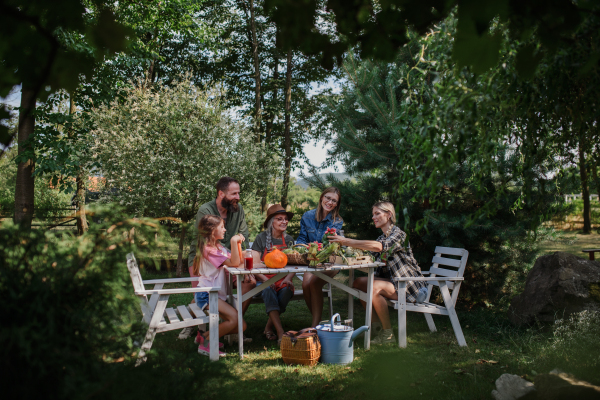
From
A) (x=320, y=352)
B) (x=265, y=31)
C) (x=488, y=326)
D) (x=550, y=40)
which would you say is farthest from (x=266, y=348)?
(x=265, y=31)

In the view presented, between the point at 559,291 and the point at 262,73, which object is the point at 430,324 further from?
the point at 262,73

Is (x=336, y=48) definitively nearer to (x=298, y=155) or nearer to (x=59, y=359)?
(x=59, y=359)

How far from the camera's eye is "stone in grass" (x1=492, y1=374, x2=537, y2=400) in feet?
8.70

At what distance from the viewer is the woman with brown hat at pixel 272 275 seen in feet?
14.8

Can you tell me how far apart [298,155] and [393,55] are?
1591cm

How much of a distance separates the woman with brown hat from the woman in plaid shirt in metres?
0.74

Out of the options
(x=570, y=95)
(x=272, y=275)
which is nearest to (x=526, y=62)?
(x=570, y=95)

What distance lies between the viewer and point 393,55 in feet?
5.09

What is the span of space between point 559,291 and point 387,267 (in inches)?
69.3

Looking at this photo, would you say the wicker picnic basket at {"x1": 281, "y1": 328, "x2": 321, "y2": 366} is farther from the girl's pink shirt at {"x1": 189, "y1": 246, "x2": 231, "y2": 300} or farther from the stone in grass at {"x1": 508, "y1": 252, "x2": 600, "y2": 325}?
the stone in grass at {"x1": 508, "y1": 252, "x2": 600, "y2": 325}

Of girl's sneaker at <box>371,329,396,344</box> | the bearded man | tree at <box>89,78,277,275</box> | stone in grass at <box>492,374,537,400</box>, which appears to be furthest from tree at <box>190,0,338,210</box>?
stone in grass at <box>492,374,537,400</box>

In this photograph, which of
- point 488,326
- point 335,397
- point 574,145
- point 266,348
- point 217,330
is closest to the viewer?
point 574,145

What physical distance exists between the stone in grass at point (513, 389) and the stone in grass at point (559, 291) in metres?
1.91

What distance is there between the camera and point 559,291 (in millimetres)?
4379
